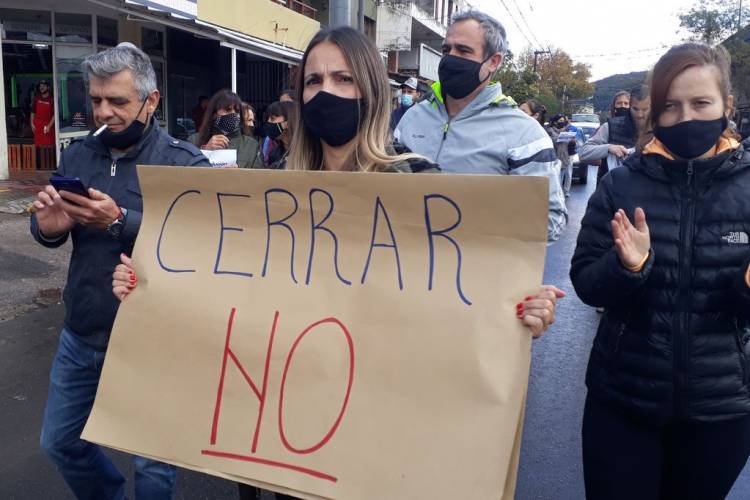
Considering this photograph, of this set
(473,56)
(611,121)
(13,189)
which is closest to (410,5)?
(13,189)

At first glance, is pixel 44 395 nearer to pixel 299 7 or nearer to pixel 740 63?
pixel 299 7

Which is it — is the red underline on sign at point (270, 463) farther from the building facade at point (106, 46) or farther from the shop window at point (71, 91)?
the shop window at point (71, 91)

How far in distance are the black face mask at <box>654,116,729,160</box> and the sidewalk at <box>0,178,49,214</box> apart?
8.47 meters

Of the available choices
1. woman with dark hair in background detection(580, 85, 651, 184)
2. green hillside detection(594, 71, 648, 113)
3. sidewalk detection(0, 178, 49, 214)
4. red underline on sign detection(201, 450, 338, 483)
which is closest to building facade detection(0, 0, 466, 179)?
sidewalk detection(0, 178, 49, 214)

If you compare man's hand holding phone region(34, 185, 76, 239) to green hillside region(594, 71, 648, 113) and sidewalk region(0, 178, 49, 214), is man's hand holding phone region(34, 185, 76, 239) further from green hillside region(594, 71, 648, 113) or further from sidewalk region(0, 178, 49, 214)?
green hillside region(594, 71, 648, 113)

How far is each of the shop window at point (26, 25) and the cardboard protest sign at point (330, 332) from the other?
497 inches

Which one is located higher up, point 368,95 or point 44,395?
point 368,95

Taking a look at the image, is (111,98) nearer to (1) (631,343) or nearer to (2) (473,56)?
(2) (473,56)

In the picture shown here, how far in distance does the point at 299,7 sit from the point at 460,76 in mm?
21317

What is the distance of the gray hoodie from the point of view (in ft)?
9.22

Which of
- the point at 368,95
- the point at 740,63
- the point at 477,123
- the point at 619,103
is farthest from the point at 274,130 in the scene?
the point at 740,63

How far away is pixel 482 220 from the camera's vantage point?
157cm

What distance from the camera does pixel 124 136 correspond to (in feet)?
7.80

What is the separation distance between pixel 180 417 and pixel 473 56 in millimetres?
2079
